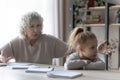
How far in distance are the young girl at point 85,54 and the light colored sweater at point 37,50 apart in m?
0.62

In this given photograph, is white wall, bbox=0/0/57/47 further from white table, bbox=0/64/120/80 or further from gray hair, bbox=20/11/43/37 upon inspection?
white table, bbox=0/64/120/80

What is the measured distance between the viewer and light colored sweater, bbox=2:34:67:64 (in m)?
2.64

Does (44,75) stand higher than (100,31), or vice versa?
(100,31)

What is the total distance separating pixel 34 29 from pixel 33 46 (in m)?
0.17

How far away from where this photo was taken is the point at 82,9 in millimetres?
4141

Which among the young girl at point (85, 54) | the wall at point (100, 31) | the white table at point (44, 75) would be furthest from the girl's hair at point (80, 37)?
the wall at point (100, 31)

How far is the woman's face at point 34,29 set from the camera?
265 centimetres

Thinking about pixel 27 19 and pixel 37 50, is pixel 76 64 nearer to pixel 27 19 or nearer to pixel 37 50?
pixel 37 50

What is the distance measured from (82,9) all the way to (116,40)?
0.73 meters

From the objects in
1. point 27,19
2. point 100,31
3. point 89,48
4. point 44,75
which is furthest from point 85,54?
point 100,31

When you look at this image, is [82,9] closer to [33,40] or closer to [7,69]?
[33,40]

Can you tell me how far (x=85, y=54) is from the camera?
2047 millimetres

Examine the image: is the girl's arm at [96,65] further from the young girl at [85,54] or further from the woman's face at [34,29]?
the woman's face at [34,29]

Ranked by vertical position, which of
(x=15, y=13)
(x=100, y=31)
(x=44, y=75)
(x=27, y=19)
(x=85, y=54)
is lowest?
(x=44, y=75)
